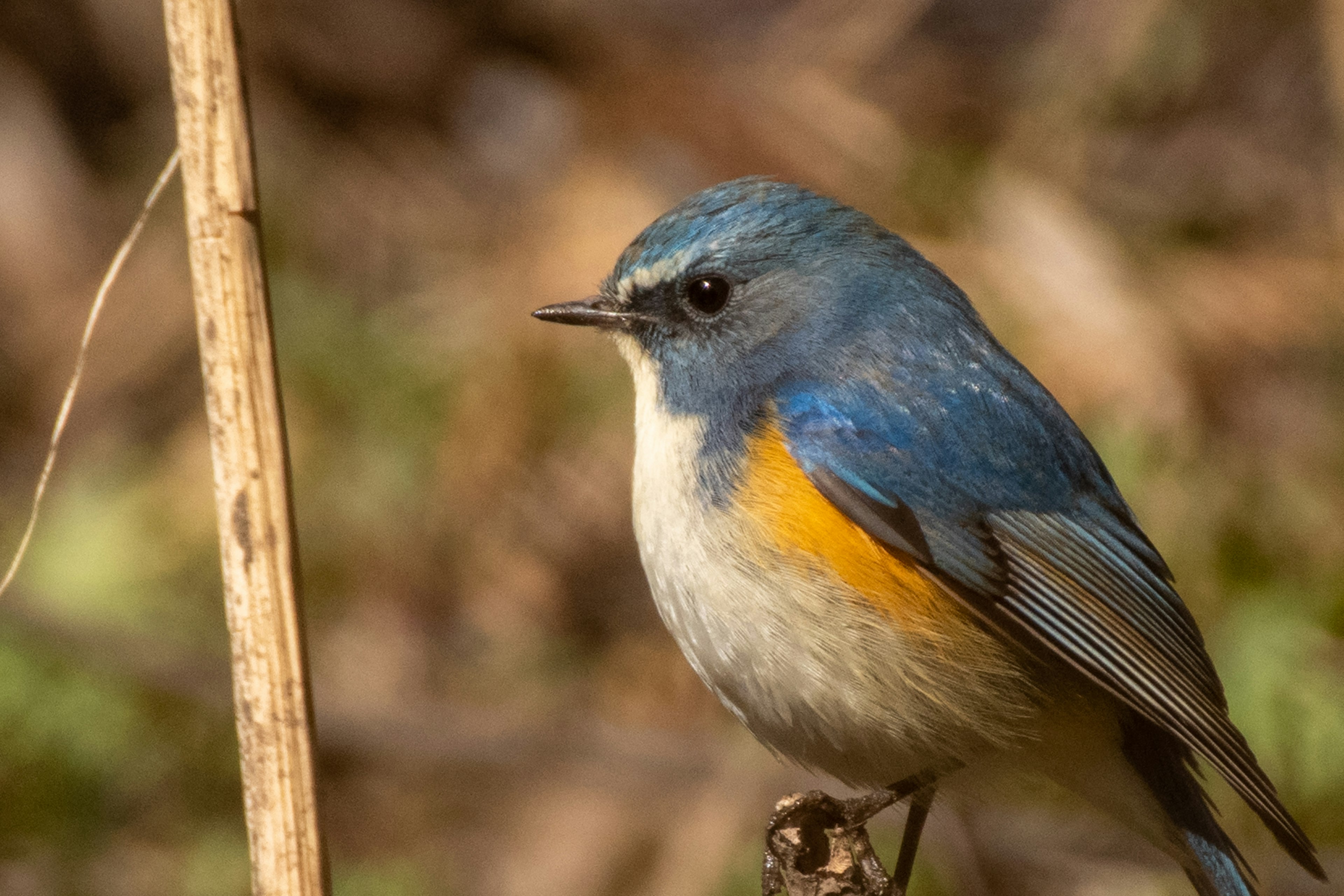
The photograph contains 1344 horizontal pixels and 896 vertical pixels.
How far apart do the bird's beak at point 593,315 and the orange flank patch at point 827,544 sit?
1.63 feet

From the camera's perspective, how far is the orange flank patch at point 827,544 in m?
2.44

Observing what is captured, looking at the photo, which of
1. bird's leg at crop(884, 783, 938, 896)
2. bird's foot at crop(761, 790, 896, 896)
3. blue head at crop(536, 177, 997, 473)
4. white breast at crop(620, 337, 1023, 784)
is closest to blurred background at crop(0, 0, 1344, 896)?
bird's leg at crop(884, 783, 938, 896)

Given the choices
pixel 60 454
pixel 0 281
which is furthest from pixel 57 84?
pixel 60 454

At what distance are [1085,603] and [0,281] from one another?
18.0 ft

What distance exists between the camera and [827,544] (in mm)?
2445

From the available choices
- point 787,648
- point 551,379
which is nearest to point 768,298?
point 787,648

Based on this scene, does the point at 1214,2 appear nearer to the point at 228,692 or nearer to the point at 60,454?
the point at 228,692

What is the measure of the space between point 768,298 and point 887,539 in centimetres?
59

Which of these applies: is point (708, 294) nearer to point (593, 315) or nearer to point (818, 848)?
point (593, 315)

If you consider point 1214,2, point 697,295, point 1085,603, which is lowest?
point 1085,603

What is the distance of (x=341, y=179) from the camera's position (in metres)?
6.83

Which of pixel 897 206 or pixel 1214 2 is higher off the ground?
pixel 1214 2

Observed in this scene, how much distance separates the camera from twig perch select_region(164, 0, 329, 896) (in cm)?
193

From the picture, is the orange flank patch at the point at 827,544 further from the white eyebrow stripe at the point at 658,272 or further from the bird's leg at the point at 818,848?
the white eyebrow stripe at the point at 658,272
